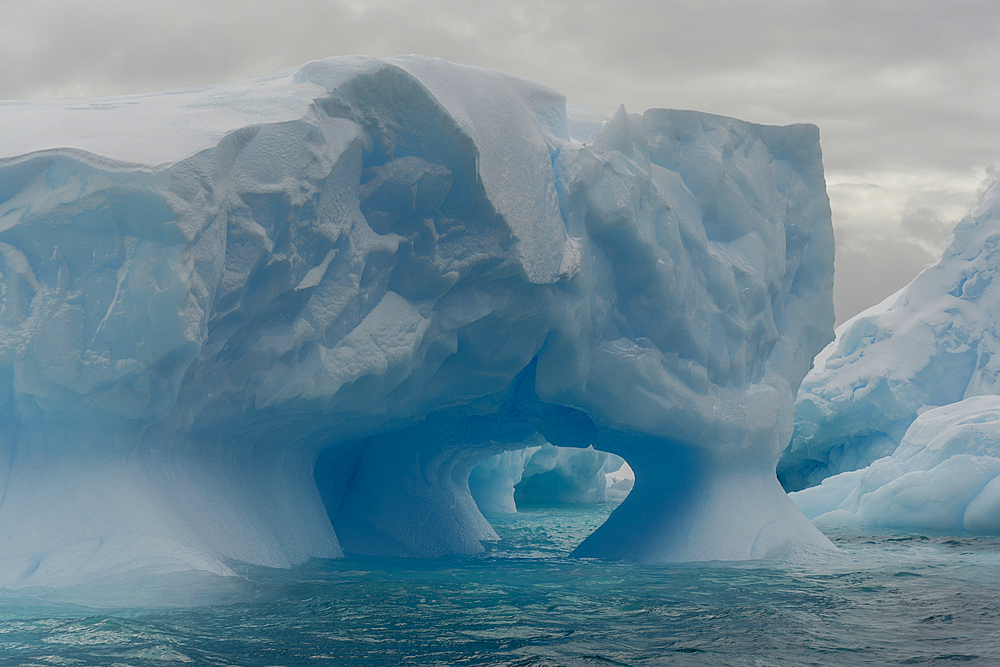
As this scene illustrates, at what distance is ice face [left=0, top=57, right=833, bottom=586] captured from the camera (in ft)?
18.1

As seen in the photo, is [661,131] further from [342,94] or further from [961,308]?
[961,308]

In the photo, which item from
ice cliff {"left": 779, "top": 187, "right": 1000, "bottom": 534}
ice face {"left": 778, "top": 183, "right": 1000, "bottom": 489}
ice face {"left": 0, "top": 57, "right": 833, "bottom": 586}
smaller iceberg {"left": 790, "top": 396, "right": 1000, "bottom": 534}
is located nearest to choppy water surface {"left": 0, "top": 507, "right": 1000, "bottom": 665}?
ice face {"left": 0, "top": 57, "right": 833, "bottom": 586}

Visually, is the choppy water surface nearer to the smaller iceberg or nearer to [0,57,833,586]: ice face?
[0,57,833,586]: ice face

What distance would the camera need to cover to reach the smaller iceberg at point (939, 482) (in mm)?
12648

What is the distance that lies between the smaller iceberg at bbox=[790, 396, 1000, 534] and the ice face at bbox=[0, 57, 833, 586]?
151 inches

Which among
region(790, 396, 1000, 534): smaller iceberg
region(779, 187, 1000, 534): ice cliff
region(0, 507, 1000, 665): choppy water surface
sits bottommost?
region(0, 507, 1000, 665): choppy water surface

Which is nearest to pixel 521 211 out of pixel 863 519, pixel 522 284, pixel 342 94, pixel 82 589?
pixel 522 284

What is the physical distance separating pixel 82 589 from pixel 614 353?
4.95m

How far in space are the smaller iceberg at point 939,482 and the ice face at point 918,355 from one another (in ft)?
9.52

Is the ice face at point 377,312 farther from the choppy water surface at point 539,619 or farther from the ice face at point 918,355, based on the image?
the ice face at point 918,355

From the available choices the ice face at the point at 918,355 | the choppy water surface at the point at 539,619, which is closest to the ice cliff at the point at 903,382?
the ice face at the point at 918,355

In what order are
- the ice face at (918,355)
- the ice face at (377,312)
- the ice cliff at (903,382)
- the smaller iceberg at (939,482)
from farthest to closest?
the ice face at (918,355), the ice cliff at (903,382), the smaller iceberg at (939,482), the ice face at (377,312)

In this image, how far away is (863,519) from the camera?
Answer: 1418cm

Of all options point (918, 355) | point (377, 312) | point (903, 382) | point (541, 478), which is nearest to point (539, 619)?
point (377, 312)
